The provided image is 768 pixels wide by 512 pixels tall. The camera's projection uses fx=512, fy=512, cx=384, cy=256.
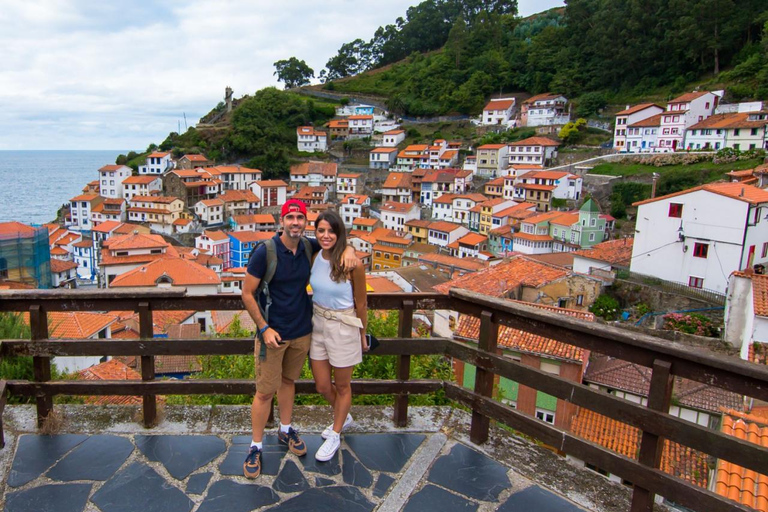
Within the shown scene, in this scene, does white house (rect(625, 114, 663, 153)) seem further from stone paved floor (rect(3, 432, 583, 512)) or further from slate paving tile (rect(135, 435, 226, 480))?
slate paving tile (rect(135, 435, 226, 480))

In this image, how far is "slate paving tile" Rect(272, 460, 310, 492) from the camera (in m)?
3.13

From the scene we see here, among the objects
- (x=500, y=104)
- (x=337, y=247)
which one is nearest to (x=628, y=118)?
(x=500, y=104)

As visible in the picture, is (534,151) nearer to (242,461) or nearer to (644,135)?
(644,135)

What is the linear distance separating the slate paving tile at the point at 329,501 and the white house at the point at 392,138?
80.2 meters

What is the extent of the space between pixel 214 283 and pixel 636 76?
69.2m

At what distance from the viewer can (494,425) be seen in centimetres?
413

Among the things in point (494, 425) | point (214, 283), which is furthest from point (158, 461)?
point (214, 283)

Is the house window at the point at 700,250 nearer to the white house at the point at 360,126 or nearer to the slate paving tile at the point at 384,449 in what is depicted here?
the slate paving tile at the point at 384,449

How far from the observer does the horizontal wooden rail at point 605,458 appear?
250 cm

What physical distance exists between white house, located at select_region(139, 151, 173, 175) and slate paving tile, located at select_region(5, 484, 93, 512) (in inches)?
2965

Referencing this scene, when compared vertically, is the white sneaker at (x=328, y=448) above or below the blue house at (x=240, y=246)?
above

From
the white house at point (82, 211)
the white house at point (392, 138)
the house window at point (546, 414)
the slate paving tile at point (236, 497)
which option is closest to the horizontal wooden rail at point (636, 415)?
the slate paving tile at point (236, 497)

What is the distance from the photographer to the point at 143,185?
65.5 m

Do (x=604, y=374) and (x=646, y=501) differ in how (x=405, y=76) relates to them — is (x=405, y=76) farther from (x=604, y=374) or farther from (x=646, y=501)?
(x=646, y=501)
